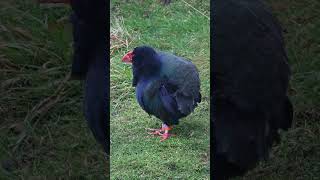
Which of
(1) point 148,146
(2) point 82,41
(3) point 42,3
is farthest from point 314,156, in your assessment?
(3) point 42,3

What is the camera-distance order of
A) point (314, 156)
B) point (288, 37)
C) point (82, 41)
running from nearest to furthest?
1. point (82, 41)
2. point (314, 156)
3. point (288, 37)

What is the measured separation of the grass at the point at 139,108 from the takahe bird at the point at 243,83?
0.40ft

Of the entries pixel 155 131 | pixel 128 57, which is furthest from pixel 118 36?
pixel 155 131

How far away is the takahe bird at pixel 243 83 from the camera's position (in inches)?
86.4

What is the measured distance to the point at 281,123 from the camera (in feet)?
7.79

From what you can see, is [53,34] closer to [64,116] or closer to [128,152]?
[64,116]

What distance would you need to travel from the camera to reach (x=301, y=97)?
2.77 meters

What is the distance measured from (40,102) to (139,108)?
2.78 ft

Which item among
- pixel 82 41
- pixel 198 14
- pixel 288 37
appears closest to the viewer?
pixel 198 14

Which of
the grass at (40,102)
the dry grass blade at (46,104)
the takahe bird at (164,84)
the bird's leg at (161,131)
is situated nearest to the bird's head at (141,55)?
the takahe bird at (164,84)

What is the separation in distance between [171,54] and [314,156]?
3.07ft

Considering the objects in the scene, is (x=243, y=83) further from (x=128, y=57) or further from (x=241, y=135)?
(x=128, y=57)

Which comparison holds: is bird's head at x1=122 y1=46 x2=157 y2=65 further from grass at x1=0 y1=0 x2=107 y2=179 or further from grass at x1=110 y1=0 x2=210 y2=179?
grass at x1=0 y1=0 x2=107 y2=179

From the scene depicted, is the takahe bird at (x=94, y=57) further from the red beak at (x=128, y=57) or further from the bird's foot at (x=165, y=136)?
the bird's foot at (x=165, y=136)
